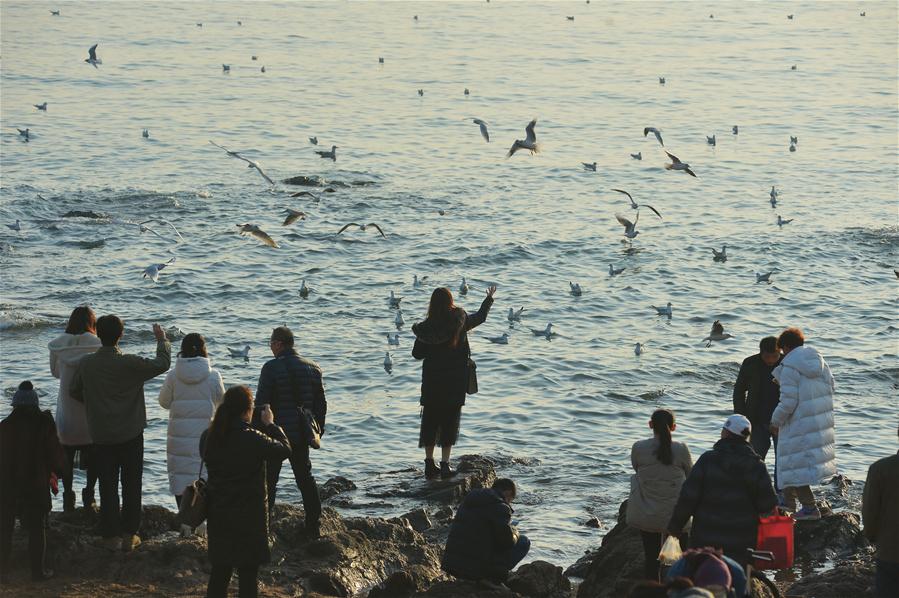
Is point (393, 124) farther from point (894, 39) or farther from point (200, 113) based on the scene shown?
point (894, 39)

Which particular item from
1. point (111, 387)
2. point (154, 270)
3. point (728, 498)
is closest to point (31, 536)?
point (111, 387)

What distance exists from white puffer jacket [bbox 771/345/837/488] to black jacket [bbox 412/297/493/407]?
2.36 metres

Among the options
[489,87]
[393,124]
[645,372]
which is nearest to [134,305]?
[645,372]

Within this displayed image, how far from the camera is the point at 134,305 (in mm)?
21562

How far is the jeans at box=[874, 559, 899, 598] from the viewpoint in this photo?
7.11 meters

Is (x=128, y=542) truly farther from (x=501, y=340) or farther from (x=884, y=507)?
(x=501, y=340)

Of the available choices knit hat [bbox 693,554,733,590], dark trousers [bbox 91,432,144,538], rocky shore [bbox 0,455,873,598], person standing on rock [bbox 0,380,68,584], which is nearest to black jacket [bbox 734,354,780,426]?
rocky shore [bbox 0,455,873,598]

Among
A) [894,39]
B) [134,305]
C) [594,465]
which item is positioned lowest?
[594,465]

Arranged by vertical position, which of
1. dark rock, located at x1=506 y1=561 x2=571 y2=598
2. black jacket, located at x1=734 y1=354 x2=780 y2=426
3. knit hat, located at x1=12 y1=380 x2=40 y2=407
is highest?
knit hat, located at x1=12 y1=380 x2=40 y2=407

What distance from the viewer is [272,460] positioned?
752 centimetres

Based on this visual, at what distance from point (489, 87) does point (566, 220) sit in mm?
19677

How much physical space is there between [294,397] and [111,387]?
3.85 feet

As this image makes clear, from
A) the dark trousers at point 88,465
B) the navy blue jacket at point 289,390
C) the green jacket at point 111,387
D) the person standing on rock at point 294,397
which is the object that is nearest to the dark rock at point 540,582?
the person standing on rock at point 294,397

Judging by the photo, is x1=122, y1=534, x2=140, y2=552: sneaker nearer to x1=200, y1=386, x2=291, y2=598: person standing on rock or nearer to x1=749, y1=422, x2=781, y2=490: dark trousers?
x1=200, y1=386, x2=291, y2=598: person standing on rock
